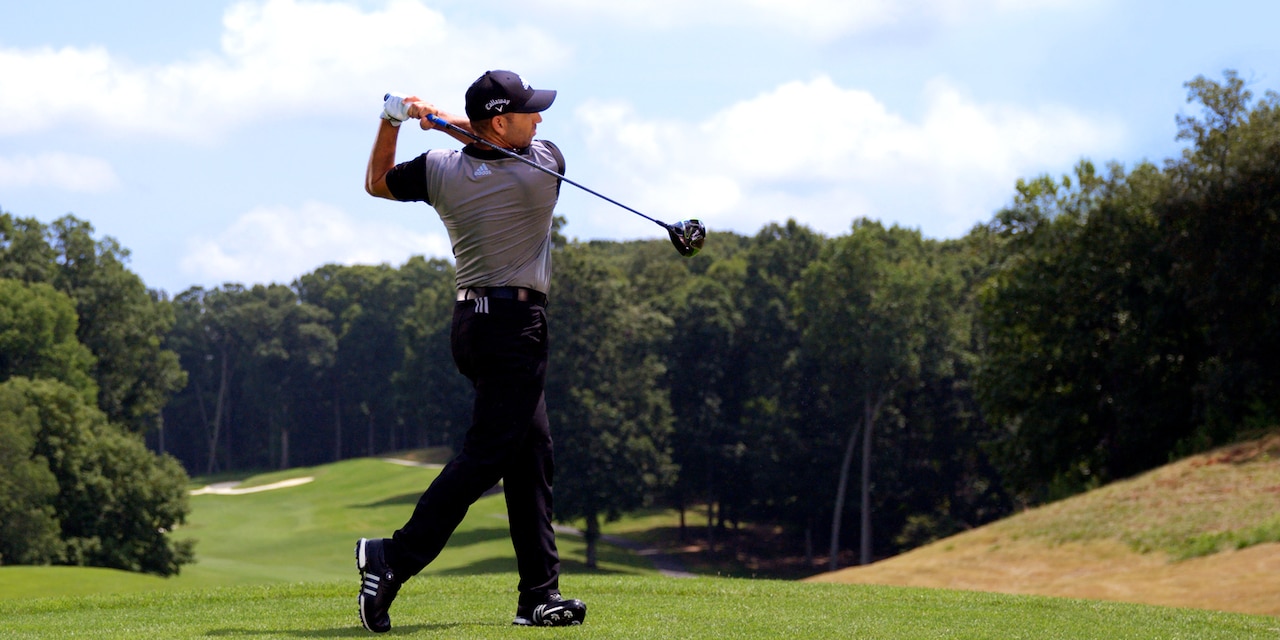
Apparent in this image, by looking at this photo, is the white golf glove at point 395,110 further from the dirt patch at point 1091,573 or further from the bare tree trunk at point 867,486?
the bare tree trunk at point 867,486

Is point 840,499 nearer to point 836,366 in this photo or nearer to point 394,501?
point 836,366

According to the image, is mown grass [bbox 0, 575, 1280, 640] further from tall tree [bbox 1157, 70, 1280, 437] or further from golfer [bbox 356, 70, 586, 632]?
tall tree [bbox 1157, 70, 1280, 437]

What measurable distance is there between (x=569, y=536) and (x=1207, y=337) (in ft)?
128

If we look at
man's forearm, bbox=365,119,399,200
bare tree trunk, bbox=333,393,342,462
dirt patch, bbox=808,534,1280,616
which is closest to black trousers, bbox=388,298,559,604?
man's forearm, bbox=365,119,399,200

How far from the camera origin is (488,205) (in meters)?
5.27

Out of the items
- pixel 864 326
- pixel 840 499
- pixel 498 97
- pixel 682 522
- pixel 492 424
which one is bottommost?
pixel 682 522

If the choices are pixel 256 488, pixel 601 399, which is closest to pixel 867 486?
pixel 601 399

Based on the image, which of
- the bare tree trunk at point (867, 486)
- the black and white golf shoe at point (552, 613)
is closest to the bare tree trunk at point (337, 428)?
the bare tree trunk at point (867, 486)

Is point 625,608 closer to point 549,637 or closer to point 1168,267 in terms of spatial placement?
point 549,637

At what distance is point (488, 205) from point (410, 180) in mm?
373

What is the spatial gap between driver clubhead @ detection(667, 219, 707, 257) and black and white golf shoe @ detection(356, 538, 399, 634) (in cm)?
186

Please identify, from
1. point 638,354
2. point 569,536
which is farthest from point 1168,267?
point 569,536

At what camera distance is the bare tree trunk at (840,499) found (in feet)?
186

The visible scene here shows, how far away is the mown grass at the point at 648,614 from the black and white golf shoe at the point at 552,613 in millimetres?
66
